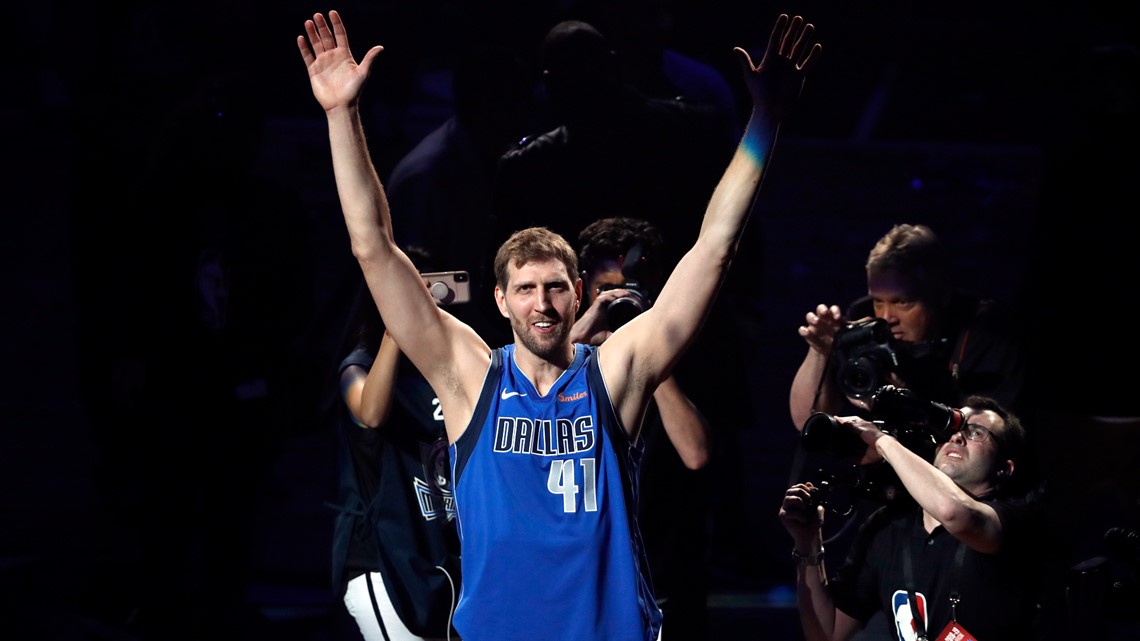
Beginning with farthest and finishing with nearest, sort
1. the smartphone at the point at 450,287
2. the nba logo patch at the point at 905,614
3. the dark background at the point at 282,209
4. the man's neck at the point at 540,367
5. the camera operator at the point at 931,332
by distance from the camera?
the dark background at the point at 282,209 → the camera operator at the point at 931,332 → the smartphone at the point at 450,287 → the nba logo patch at the point at 905,614 → the man's neck at the point at 540,367

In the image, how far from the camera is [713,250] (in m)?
3.15

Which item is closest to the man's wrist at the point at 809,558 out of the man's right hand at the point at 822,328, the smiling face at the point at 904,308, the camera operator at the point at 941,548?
the camera operator at the point at 941,548

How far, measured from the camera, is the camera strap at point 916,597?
12.1ft

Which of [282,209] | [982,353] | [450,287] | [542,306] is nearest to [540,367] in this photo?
[542,306]

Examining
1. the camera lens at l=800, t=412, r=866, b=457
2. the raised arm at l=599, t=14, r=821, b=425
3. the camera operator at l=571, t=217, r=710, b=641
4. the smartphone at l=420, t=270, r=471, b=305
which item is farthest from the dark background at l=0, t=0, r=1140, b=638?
the raised arm at l=599, t=14, r=821, b=425

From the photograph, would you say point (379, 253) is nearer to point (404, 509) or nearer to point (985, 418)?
point (404, 509)

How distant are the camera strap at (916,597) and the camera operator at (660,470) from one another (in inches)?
24.7

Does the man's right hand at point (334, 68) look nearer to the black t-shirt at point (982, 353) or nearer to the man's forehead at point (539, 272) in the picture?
the man's forehead at point (539, 272)

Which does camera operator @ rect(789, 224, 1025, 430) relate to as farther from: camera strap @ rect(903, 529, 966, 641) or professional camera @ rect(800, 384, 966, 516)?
camera strap @ rect(903, 529, 966, 641)

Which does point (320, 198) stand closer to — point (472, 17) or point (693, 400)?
point (472, 17)

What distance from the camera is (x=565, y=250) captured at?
10.9 feet

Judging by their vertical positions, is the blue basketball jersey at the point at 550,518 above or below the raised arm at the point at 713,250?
below

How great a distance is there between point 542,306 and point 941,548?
1347 millimetres

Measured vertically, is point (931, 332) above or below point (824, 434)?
above
